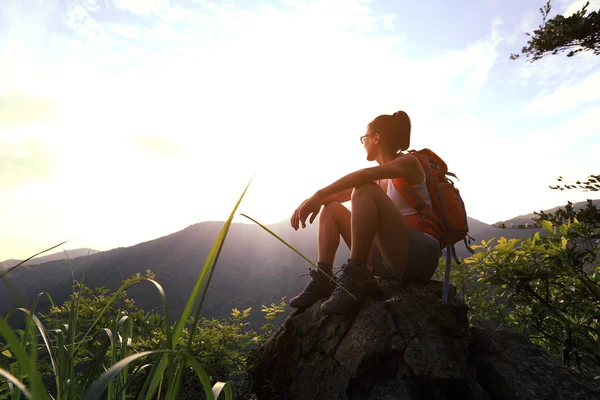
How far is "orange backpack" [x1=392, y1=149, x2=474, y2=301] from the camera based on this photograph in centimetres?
250

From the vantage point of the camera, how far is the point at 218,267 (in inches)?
1599

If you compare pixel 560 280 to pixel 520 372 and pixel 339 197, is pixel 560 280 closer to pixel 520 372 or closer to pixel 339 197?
pixel 520 372

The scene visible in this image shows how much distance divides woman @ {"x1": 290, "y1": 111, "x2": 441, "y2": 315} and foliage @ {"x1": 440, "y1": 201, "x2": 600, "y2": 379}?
Result: 759mm

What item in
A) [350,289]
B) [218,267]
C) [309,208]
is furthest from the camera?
[218,267]

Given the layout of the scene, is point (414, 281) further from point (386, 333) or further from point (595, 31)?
point (595, 31)

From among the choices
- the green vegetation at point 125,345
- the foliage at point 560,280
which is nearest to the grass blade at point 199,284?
the green vegetation at point 125,345

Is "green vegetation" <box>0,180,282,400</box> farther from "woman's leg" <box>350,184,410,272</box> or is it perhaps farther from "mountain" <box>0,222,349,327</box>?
"mountain" <box>0,222,349,327</box>

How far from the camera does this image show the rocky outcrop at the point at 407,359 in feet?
6.20

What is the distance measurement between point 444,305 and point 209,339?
2.10m

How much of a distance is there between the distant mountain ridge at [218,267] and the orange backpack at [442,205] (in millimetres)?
29727

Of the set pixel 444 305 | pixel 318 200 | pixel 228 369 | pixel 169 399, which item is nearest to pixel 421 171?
pixel 318 200

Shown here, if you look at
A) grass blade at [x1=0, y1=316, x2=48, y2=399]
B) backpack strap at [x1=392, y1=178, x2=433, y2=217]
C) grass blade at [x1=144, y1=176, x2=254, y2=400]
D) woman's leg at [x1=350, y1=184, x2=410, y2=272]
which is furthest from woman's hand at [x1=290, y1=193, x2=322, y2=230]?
grass blade at [x1=0, y1=316, x2=48, y2=399]

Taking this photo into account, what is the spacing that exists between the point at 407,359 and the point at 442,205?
3.80ft

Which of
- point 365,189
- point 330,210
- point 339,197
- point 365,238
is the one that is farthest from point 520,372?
point 339,197
